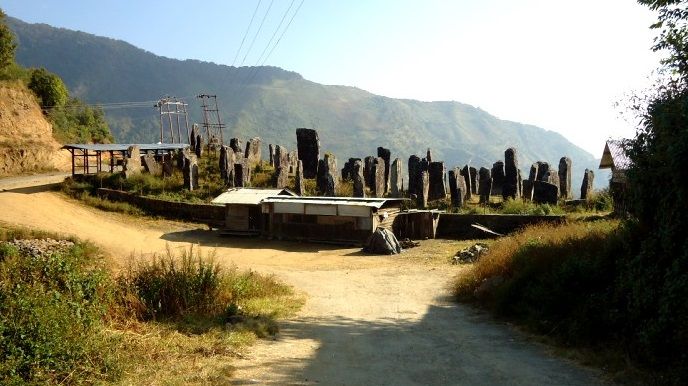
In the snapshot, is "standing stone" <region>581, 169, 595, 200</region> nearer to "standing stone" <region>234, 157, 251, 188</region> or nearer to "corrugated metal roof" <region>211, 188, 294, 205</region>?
"corrugated metal roof" <region>211, 188, 294, 205</region>

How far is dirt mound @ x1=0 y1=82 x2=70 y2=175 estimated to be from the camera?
37.2 m

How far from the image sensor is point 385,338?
31.5 ft

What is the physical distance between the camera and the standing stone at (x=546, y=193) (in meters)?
26.7

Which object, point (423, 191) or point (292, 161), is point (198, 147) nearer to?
point (292, 161)

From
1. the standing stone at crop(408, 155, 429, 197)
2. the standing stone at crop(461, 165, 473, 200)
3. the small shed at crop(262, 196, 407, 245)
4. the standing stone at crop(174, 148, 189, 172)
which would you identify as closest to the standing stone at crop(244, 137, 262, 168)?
the standing stone at crop(174, 148, 189, 172)

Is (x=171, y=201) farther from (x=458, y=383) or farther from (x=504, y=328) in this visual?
(x=458, y=383)

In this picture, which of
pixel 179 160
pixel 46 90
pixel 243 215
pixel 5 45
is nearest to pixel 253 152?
pixel 179 160

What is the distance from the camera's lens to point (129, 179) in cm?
3064

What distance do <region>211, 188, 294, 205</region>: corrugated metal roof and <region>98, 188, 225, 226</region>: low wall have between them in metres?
1.74

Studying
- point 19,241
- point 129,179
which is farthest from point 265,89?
point 19,241

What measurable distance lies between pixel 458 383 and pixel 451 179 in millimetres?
21012

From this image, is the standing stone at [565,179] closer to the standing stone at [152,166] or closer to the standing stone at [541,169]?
the standing stone at [541,169]

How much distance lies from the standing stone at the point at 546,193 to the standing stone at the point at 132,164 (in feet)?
68.6

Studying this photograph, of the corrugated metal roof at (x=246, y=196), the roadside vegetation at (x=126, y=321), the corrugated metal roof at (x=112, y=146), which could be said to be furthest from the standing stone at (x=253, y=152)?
the roadside vegetation at (x=126, y=321)
